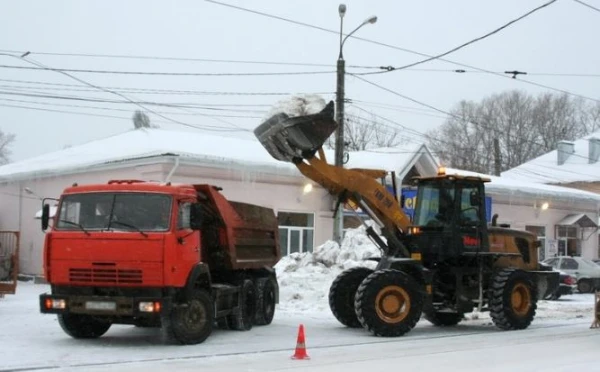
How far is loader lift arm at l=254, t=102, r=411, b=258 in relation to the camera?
47.8ft

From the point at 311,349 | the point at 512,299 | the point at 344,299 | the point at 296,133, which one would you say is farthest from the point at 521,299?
the point at 296,133

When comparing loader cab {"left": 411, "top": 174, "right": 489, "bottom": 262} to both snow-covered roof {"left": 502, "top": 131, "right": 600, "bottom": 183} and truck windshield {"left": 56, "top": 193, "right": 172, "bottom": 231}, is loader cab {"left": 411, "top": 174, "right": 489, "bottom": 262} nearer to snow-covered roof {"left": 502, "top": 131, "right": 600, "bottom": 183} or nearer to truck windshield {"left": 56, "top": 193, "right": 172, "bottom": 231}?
truck windshield {"left": 56, "top": 193, "right": 172, "bottom": 231}

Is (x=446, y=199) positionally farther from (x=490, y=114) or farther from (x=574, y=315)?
(x=490, y=114)

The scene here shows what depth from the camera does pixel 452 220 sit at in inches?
648

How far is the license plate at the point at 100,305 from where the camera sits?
12.8 meters

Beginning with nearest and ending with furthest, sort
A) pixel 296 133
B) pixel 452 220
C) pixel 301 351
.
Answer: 1. pixel 301 351
2. pixel 296 133
3. pixel 452 220

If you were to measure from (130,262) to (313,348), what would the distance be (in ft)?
10.8

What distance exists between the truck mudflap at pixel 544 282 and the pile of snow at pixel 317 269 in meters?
5.56

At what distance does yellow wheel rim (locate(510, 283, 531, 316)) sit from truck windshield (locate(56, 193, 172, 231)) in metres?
7.81

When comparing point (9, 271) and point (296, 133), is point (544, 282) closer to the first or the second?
point (296, 133)

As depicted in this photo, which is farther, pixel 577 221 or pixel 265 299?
pixel 577 221

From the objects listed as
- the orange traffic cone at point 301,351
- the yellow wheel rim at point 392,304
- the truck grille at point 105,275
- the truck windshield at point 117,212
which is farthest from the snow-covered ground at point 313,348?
the truck windshield at point 117,212

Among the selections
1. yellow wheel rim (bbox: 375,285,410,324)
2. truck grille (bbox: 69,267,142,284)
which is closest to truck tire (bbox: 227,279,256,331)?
yellow wheel rim (bbox: 375,285,410,324)

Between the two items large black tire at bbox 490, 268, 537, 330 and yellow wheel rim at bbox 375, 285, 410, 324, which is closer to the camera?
yellow wheel rim at bbox 375, 285, 410, 324
